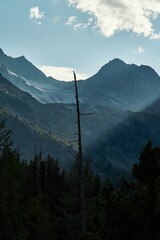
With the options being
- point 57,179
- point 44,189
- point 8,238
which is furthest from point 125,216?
point 57,179

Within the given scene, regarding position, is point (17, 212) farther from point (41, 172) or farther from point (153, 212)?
point (41, 172)

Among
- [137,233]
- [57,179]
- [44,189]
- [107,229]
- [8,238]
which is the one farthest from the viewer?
[57,179]

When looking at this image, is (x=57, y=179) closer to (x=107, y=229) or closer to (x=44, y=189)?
(x=44, y=189)

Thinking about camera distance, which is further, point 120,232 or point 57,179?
point 57,179

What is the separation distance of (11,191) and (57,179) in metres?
45.2

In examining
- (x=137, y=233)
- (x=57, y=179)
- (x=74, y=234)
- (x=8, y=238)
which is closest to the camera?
(x=137, y=233)

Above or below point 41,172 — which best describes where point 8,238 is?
below

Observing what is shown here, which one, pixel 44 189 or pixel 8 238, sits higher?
pixel 44 189

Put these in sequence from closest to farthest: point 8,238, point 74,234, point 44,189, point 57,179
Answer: point 8,238, point 74,234, point 44,189, point 57,179

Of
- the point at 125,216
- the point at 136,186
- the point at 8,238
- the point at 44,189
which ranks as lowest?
the point at 8,238

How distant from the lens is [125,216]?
47.9 feet

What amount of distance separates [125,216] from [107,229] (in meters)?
1.26

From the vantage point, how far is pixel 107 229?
15.1m

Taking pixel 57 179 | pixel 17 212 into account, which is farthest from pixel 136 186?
pixel 57 179
